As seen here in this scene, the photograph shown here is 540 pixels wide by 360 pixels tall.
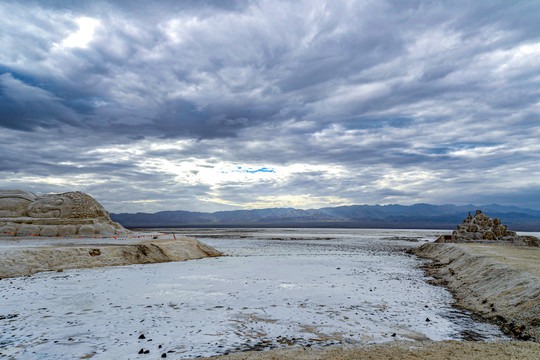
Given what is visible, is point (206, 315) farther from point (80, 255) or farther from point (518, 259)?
point (518, 259)

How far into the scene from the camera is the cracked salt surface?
5.34 m

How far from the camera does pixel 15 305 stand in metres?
7.54

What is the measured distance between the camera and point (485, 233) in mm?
25547

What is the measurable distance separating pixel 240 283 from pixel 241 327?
4.60 m

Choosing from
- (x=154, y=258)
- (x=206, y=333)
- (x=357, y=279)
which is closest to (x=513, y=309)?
(x=357, y=279)

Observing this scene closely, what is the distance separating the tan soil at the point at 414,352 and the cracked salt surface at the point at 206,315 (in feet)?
1.27

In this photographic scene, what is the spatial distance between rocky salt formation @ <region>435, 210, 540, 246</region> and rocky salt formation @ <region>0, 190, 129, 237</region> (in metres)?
29.0

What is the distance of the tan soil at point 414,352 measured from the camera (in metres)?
4.74

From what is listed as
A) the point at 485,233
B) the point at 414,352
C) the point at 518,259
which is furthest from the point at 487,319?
the point at 485,233

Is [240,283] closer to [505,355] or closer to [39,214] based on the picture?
[505,355]

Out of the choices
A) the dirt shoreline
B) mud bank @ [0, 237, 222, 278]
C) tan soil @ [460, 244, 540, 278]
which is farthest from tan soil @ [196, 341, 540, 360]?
mud bank @ [0, 237, 222, 278]

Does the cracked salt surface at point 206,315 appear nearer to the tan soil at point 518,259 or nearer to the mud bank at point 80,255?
the mud bank at point 80,255

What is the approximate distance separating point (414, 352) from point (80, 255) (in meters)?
14.9

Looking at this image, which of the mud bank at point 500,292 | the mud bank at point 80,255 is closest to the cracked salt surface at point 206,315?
the mud bank at point 500,292
